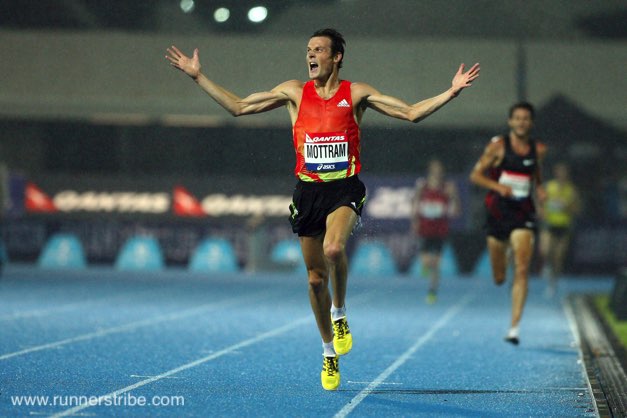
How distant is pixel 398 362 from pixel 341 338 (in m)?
1.81

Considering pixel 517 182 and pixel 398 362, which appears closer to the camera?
pixel 398 362

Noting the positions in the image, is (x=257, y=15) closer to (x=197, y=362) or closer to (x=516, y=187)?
(x=516, y=187)

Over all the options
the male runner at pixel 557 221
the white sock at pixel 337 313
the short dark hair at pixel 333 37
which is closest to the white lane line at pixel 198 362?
the white sock at pixel 337 313

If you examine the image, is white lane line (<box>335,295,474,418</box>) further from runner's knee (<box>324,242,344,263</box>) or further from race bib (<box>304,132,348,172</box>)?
race bib (<box>304,132,348,172</box>)

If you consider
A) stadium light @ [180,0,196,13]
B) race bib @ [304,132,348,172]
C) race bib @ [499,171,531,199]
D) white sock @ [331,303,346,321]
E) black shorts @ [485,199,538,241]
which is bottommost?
white sock @ [331,303,346,321]

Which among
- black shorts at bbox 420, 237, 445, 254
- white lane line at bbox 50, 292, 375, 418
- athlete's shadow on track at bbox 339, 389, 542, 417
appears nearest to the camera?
white lane line at bbox 50, 292, 375, 418

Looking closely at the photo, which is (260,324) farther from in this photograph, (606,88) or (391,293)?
(606,88)

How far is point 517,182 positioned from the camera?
33.3 ft

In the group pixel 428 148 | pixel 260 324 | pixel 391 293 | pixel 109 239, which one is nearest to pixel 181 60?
pixel 260 324

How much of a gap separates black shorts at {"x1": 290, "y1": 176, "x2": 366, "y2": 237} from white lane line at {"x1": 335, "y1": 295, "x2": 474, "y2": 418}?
3.30 feet

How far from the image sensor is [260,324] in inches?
464

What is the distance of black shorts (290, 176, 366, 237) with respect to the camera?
22.6 feet

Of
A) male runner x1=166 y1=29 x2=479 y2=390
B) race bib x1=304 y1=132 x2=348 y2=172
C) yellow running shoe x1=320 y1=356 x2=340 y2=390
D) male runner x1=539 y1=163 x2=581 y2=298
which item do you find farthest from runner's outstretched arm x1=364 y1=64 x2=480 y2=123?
male runner x1=539 y1=163 x2=581 y2=298

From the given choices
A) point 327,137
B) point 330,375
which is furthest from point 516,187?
point 330,375
